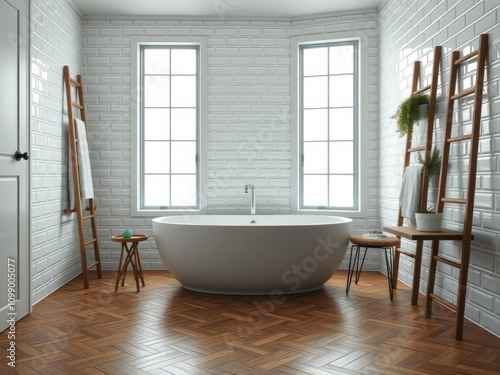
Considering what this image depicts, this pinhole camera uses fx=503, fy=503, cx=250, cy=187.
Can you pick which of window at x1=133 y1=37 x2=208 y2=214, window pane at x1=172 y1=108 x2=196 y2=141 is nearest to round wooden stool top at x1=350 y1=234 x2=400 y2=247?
window at x1=133 y1=37 x2=208 y2=214

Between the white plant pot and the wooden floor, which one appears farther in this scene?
the white plant pot

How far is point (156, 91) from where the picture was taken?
5.54 m

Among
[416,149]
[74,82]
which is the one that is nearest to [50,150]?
[74,82]

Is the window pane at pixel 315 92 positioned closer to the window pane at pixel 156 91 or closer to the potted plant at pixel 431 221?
the window pane at pixel 156 91

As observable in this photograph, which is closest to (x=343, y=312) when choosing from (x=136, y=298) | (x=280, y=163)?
(x=136, y=298)

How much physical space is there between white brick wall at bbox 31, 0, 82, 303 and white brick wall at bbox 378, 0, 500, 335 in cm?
308

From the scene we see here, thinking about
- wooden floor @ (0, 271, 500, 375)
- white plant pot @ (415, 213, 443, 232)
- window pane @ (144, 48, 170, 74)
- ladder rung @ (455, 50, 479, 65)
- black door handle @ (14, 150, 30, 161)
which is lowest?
wooden floor @ (0, 271, 500, 375)

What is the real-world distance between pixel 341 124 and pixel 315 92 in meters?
0.46

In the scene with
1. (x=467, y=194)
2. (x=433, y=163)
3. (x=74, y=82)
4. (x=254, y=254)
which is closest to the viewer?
(x=467, y=194)

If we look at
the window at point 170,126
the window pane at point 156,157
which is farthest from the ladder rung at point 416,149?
the window pane at point 156,157

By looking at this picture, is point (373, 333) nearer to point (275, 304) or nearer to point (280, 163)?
point (275, 304)

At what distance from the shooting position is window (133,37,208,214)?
18.1 ft

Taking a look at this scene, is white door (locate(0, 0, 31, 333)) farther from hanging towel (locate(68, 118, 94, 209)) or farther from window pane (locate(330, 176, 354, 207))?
window pane (locate(330, 176, 354, 207))

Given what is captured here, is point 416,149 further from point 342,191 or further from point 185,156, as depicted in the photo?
point 185,156
